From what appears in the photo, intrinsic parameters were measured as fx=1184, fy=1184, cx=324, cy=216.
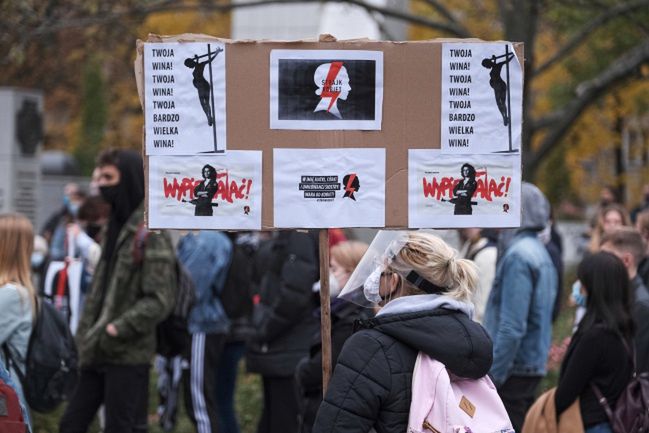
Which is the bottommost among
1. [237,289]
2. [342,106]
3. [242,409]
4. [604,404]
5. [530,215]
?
[242,409]

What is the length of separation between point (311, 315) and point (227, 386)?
1.12m

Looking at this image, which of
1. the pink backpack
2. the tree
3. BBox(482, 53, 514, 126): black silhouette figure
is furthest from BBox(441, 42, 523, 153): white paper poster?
the tree

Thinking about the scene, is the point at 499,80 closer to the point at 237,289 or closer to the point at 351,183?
the point at 351,183

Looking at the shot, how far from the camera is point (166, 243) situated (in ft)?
22.9

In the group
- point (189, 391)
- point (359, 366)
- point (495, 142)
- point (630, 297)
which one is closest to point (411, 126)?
point (495, 142)

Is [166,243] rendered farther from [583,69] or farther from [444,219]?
[583,69]

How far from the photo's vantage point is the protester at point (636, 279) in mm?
6242

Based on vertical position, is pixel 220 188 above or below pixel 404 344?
above

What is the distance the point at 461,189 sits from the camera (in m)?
4.77

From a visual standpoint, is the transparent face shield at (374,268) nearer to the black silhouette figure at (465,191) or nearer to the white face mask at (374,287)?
the white face mask at (374,287)

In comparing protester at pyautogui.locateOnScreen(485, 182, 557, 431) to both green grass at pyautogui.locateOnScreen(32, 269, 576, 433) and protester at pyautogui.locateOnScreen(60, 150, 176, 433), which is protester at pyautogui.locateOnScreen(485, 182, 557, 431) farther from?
green grass at pyautogui.locateOnScreen(32, 269, 576, 433)

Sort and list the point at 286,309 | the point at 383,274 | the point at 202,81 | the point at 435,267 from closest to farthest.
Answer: the point at 435,267, the point at 383,274, the point at 202,81, the point at 286,309

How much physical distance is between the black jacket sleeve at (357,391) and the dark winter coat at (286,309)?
3948 millimetres

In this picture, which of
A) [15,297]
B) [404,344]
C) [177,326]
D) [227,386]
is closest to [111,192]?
[177,326]
